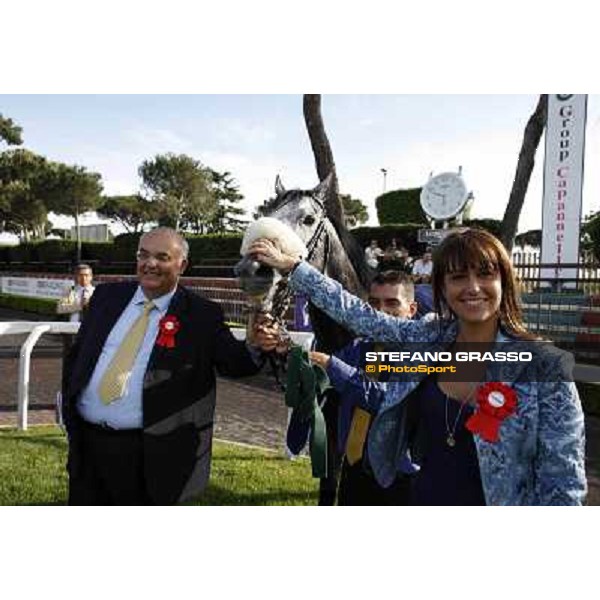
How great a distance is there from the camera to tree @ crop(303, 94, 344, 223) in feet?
10.1

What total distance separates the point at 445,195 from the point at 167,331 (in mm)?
2851

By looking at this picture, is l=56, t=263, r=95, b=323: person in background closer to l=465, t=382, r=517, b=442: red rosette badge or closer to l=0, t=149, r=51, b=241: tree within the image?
l=465, t=382, r=517, b=442: red rosette badge

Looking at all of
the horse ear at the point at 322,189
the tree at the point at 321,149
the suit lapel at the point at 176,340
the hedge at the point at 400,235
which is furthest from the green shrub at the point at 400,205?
the suit lapel at the point at 176,340

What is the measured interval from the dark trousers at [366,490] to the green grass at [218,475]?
Answer: 49.8 inches

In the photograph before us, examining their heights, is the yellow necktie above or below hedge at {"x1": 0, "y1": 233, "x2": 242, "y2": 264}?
below

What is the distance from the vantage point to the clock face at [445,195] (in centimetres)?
412

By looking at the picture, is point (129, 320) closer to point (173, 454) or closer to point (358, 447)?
point (173, 454)

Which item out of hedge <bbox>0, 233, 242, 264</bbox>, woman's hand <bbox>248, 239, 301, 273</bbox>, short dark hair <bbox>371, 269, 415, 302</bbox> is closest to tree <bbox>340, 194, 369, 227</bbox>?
short dark hair <bbox>371, 269, 415, 302</bbox>

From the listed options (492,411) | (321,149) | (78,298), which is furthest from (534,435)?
(78,298)

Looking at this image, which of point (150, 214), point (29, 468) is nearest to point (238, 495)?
point (29, 468)

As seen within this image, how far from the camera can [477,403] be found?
1478 millimetres

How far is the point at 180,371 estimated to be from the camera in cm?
220

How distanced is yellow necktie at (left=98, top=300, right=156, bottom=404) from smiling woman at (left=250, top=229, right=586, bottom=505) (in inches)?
32.5

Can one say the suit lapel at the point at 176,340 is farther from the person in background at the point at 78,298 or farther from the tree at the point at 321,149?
the person in background at the point at 78,298
